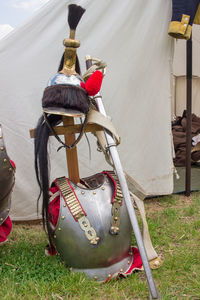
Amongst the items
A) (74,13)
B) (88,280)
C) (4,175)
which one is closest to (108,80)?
(74,13)

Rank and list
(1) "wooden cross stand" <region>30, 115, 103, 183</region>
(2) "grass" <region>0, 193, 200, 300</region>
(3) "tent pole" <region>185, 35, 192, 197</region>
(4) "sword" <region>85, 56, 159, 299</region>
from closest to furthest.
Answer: (4) "sword" <region>85, 56, 159, 299</region> < (2) "grass" <region>0, 193, 200, 300</region> < (1) "wooden cross stand" <region>30, 115, 103, 183</region> < (3) "tent pole" <region>185, 35, 192, 197</region>

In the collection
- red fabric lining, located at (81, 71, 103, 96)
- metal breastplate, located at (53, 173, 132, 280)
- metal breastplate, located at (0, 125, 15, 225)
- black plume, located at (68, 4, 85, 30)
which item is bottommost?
metal breastplate, located at (53, 173, 132, 280)

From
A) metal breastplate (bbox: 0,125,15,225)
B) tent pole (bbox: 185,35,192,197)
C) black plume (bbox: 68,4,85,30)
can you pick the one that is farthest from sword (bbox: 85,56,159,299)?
tent pole (bbox: 185,35,192,197)

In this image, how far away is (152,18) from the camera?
95.6 inches

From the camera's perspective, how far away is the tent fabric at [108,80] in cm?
226

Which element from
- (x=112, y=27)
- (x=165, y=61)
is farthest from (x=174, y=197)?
(x=112, y=27)

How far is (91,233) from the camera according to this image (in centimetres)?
156

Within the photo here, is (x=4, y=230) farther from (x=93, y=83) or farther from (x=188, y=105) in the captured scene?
(x=188, y=105)

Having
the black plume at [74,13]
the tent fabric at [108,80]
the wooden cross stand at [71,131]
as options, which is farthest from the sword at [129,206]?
the tent fabric at [108,80]

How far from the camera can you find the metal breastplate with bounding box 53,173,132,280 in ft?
5.14

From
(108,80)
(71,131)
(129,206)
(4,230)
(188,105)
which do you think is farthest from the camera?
(188,105)

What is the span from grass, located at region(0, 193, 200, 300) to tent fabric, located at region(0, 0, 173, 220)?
20.8 inches

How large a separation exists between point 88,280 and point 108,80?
1483 mm

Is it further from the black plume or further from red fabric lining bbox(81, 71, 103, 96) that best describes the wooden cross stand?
the black plume
